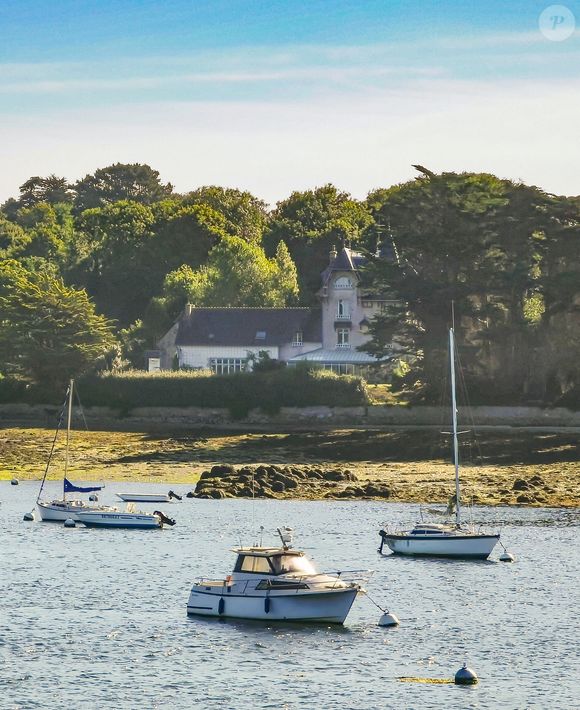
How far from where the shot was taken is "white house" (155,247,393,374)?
165625mm

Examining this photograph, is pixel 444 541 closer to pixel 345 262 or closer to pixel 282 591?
pixel 282 591

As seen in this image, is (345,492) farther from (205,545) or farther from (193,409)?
(193,409)

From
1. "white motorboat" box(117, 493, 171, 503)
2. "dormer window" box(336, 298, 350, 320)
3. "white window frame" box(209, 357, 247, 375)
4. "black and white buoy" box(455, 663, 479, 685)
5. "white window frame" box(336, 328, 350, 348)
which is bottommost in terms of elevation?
"black and white buoy" box(455, 663, 479, 685)

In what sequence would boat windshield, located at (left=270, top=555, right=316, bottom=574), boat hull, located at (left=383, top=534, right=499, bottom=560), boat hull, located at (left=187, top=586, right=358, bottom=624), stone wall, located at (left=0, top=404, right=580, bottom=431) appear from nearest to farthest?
boat hull, located at (left=187, top=586, right=358, bottom=624) → boat windshield, located at (left=270, top=555, right=316, bottom=574) → boat hull, located at (left=383, top=534, right=499, bottom=560) → stone wall, located at (left=0, top=404, right=580, bottom=431)

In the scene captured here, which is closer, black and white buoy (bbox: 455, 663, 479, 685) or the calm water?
the calm water

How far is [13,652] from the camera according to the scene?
52.8 metres

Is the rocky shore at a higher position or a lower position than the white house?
lower

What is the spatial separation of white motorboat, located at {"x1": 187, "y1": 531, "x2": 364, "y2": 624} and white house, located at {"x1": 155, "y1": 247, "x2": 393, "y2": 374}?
10480 centimetres

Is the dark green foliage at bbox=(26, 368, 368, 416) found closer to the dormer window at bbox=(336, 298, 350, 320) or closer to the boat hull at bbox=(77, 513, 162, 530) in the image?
the dormer window at bbox=(336, 298, 350, 320)

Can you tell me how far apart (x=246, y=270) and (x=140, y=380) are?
47.7 m

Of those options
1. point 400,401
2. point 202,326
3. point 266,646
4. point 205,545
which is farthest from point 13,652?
point 202,326

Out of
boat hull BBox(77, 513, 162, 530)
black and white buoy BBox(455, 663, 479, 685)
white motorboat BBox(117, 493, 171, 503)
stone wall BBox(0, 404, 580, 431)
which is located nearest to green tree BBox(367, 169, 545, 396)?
stone wall BBox(0, 404, 580, 431)

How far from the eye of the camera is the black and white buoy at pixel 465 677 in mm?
48144

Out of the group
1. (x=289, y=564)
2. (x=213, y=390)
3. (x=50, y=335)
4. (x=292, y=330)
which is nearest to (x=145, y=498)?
(x=289, y=564)
